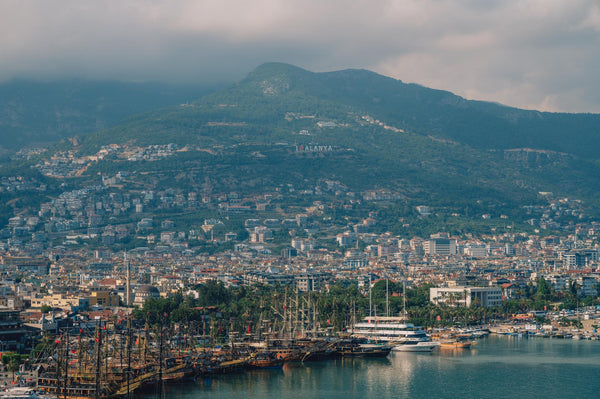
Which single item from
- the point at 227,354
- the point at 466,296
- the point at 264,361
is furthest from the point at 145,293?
the point at 264,361

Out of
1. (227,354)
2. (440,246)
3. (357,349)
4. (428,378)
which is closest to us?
(428,378)

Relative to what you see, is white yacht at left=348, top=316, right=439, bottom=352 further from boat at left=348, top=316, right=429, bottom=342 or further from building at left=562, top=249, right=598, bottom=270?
building at left=562, top=249, right=598, bottom=270

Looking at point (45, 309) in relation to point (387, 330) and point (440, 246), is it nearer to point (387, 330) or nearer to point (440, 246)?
point (387, 330)

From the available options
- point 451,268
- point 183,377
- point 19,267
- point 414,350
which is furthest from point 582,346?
point 19,267

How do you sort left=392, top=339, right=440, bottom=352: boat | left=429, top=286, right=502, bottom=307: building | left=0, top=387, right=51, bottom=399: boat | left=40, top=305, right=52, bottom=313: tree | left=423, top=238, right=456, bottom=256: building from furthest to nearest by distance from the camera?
left=423, top=238, right=456, bottom=256: building, left=429, top=286, right=502, bottom=307: building, left=40, top=305, right=52, bottom=313: tree, left=392, top=339, right=440, bottom=352: boat, left=0, top=387, right=51, bottom=399: boat

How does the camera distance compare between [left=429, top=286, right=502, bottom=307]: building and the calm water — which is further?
[left=429, top=286, right=502, bottom=307]: building

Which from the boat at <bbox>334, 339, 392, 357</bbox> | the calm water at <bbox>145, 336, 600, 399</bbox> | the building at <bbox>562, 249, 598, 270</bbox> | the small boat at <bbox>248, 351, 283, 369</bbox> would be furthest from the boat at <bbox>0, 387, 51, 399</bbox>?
the building at <bbox>562, 249, 598, 270</bbox>
